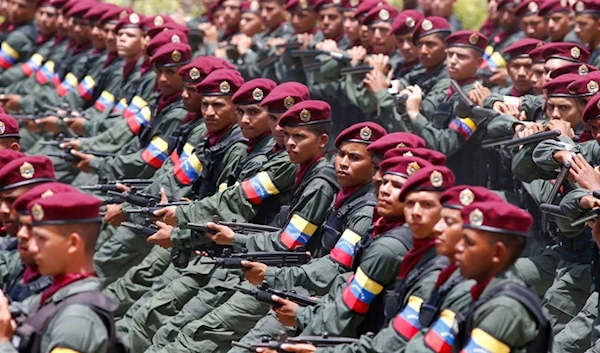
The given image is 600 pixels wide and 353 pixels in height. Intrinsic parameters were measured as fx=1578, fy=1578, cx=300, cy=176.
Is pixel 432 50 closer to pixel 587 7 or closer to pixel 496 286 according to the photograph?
pixel 587 7

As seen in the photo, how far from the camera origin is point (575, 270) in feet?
36.0

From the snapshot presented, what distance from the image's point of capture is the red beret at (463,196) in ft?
26.0

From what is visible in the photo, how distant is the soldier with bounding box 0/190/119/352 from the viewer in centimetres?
764

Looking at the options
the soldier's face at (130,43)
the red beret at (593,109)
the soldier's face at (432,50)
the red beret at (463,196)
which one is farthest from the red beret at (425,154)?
the soldier's face at (130,43)

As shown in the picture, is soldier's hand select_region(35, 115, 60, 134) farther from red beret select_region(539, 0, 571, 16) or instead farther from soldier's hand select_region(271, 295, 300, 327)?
soldier's hand select_region(271, 295, 300, 327)

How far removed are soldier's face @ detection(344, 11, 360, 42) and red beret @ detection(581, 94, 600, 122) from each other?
607 cm

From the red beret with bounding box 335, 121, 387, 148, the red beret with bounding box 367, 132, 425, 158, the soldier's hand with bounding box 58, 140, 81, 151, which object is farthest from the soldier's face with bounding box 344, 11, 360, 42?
the red beret with bounding box 367, 132, 425, 158

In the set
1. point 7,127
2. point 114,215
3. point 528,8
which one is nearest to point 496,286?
point 7,127

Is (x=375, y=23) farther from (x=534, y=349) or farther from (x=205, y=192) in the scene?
(x=534, y=349)

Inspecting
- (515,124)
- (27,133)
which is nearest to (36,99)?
(27,133)

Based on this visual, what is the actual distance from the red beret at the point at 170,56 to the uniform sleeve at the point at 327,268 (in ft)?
13.7

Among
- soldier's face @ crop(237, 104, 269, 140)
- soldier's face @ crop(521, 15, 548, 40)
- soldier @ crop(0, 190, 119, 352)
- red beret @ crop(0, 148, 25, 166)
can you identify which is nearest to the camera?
soldier @ crop(0, 190, 119, 352)

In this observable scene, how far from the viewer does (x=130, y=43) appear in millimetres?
16391

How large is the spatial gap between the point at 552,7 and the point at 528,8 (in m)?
0.72
